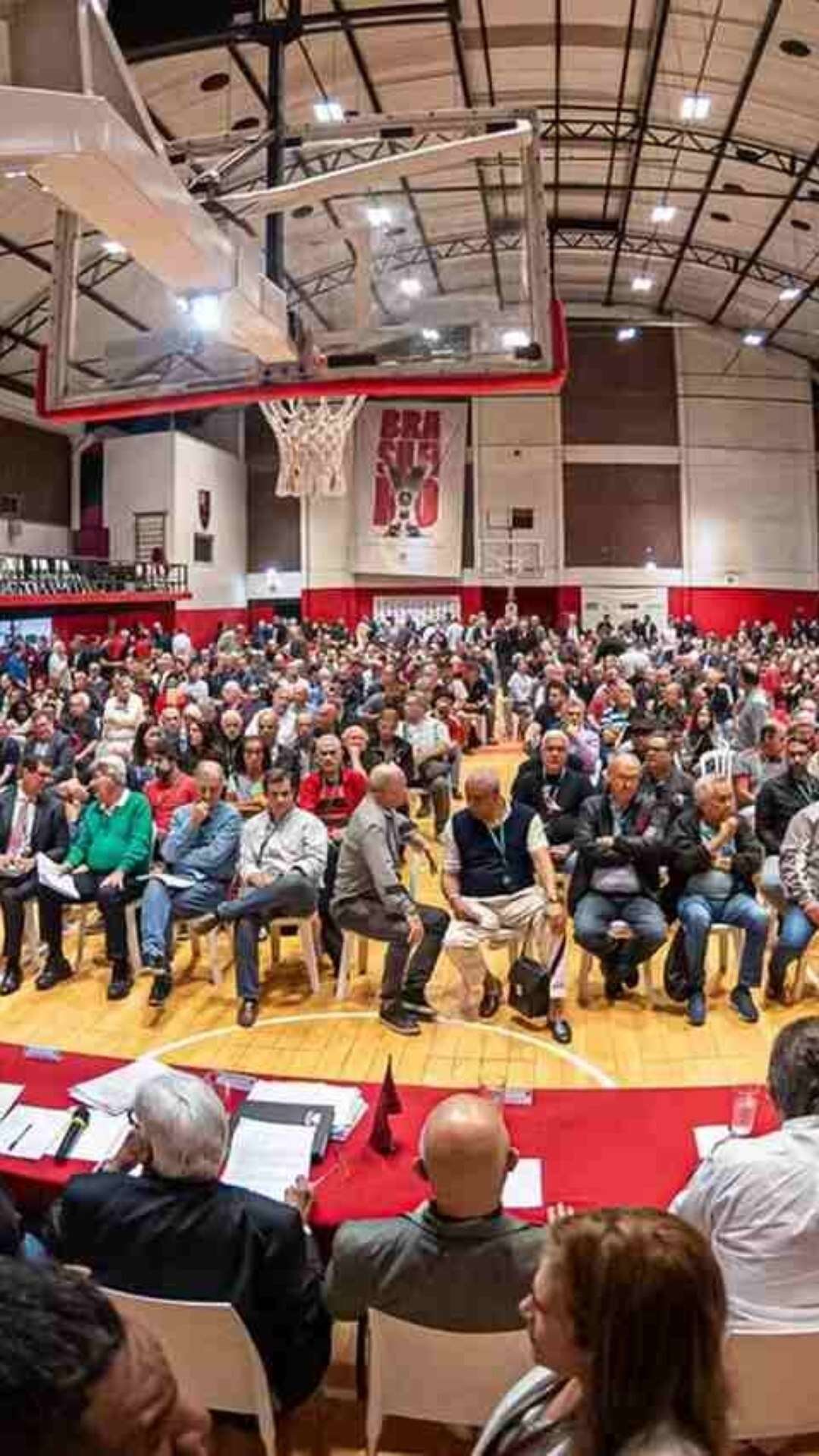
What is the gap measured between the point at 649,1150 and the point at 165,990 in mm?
3470

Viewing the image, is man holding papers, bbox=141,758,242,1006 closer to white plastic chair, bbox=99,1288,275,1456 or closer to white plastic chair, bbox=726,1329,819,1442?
white plastic chair, bbox=99,1288,275,1456

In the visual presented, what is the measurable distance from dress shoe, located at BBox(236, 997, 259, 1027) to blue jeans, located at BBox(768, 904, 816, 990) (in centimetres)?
280

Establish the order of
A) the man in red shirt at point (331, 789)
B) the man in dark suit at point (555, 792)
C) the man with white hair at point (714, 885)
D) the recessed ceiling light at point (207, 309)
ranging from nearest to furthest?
the recessed ceiling light at point (207, 309) < the man with white hair at point (714, 885) < the man in dark suit at point (555, 792) < the man in red shirt at point (331, 789)

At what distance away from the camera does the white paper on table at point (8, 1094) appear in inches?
120

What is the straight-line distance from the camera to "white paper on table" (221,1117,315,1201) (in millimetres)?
2670

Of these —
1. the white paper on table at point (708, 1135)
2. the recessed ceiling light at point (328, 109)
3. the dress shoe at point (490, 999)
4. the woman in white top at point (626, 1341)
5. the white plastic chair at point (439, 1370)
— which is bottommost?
the dress shoe at point (490, 999)

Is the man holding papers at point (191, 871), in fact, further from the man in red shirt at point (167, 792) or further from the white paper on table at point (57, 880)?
the man in red shirt at point (167, 792)

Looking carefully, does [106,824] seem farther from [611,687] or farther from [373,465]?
[373,465]

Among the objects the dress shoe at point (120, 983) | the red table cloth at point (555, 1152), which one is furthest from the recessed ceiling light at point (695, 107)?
the red table cloth at point (555, 1152)

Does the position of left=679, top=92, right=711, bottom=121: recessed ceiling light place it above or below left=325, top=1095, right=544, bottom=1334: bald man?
above

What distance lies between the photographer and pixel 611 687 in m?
10.5

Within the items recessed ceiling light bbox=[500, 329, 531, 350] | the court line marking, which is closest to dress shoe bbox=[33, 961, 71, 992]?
the court line marking

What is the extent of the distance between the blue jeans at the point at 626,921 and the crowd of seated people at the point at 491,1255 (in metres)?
2.79

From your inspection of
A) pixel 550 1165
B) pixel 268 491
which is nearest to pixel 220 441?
pixel 268 491
